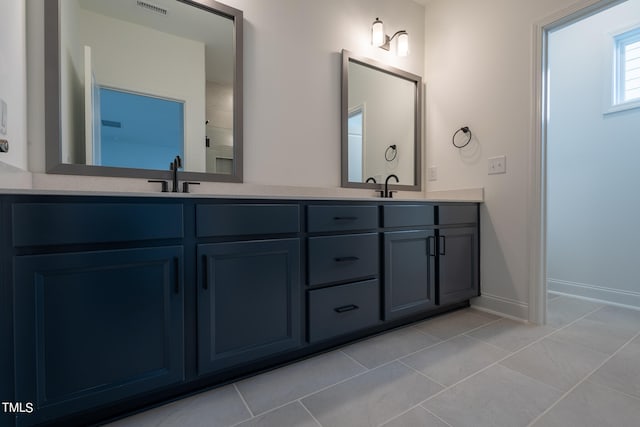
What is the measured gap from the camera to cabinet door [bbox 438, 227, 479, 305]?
199 centimetres

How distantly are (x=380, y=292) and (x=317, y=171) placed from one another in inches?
36.0

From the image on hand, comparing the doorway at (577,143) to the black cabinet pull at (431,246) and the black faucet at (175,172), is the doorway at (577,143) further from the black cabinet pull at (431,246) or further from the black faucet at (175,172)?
the black faucet at (175,172)

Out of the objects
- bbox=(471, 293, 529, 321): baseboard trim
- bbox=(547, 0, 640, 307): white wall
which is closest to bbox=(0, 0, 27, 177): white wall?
bbox=(471, 293, 529, 321): baseboard trim

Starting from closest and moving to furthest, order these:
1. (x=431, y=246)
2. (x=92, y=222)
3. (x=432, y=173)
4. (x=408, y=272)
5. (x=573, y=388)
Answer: (x=92, y=222) → (x=573, y=388) → (x=408, y=272) → (x=431, y=246) → (x=432, y=173)

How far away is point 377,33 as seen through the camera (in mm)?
2229

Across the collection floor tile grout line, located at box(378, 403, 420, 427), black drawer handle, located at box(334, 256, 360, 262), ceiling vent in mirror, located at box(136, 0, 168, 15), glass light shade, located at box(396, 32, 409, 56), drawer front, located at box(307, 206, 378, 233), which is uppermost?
glass light shade, located at box(396, 32, 409, 56)

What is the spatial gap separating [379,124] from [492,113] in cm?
82

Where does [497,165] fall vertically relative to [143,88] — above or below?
below

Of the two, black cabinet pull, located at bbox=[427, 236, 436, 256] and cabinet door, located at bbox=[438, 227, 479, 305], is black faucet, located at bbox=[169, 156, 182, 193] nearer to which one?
black cabinet pull, located at bbox=[427, 236, 436, 256]

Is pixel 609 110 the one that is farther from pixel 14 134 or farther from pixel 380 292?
pixel 14 134

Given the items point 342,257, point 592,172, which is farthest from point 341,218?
point 592,172

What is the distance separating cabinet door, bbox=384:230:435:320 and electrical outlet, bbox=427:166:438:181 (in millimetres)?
787

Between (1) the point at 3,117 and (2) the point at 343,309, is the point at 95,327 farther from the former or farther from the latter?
(2) the point at 343,309

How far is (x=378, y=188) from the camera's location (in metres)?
2.34
